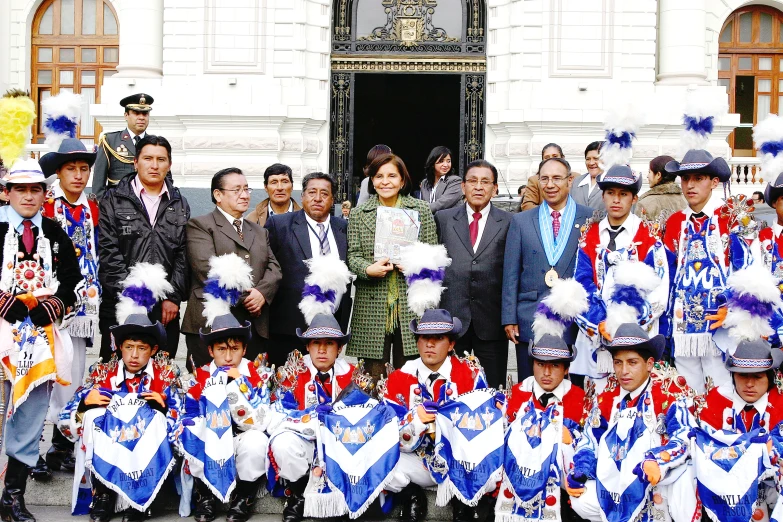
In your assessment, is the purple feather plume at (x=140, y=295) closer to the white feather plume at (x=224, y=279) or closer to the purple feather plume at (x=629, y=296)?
the white feather plume at (x=224, y=279)

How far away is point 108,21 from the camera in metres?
18.1

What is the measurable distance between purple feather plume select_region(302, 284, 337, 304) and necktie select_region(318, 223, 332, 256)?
1.53 ft

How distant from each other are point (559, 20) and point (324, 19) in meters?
3.71

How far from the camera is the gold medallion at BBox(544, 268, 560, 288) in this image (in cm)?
690

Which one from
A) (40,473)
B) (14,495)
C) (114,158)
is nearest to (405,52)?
(114,158)

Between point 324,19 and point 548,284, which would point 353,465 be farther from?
point 324,19

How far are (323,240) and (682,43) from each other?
10.8 m

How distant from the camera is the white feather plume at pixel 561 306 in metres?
6.45

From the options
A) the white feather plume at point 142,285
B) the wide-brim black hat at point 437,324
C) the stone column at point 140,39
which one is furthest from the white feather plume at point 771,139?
the stone column at point 140,39

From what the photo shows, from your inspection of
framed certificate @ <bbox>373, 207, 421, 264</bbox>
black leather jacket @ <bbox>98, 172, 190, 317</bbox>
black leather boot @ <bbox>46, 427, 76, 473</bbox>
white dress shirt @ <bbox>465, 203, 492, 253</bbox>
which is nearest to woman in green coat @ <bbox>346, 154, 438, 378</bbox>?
framed certificate @ <bbox>373, 207, 421, 264</bbox>

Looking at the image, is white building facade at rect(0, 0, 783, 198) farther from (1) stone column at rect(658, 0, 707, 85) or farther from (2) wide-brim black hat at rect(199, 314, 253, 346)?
(2) wide-brim black hat at rect(199, 314, 253, 346)

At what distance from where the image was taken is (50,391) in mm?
6305

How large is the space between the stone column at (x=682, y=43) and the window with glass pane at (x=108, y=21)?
366 inches

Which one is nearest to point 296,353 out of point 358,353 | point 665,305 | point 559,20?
point 358,353
